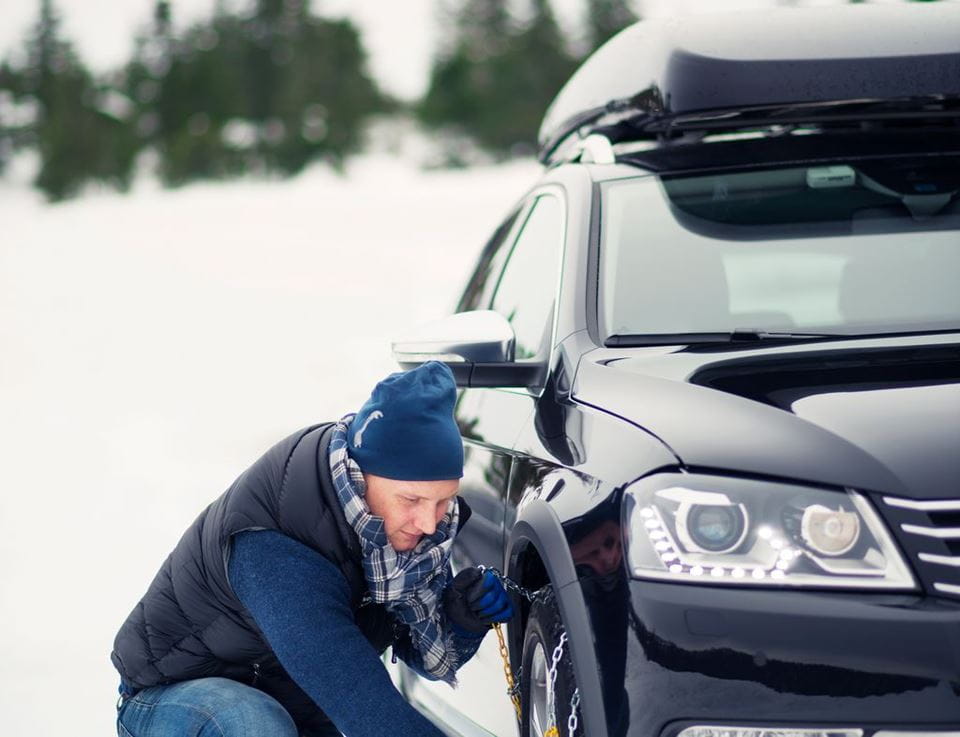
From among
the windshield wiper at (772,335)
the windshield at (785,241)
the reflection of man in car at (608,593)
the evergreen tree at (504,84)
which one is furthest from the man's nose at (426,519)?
the evergreen tree at (504,84)

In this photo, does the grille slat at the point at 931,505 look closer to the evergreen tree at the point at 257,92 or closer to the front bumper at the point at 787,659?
the front bumper at the point at 787,659

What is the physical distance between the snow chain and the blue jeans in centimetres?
45

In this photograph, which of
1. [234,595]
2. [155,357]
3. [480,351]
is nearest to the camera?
[234,595]

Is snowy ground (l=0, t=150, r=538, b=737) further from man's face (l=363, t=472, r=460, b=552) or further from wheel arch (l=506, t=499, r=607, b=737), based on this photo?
man's face (l=363, t=472, r=460, b=552)

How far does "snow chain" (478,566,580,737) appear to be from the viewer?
2.74 metres

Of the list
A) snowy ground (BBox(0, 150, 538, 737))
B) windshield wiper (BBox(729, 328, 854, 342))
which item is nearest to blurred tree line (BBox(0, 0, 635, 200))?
snowy ground (BBox(0, 150, 538, 737))

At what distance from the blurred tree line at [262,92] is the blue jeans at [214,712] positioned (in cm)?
6459

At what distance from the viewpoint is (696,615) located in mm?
2359

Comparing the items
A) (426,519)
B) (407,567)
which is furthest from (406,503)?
(407,567)

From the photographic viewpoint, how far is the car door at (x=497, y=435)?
11.1ft

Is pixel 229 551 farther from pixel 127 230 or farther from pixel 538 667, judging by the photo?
pixel 127 230

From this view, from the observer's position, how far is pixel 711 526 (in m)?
2.45

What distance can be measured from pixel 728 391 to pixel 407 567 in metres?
0.73

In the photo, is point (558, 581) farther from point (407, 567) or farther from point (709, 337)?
point (709, 337)
